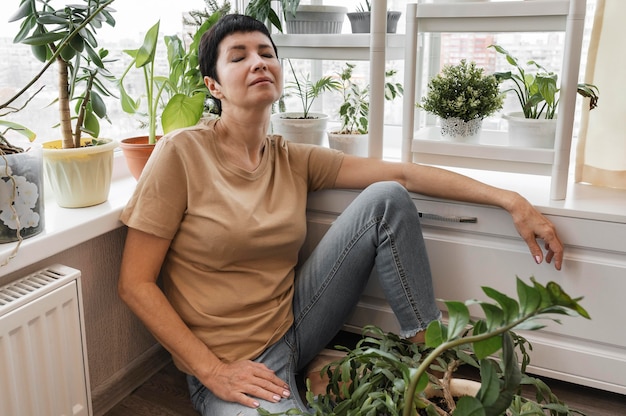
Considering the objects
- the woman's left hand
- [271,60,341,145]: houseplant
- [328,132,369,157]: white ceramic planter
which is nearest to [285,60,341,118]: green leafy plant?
[271,60,341,145]: houseplant

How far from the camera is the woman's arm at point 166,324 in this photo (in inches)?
52.2

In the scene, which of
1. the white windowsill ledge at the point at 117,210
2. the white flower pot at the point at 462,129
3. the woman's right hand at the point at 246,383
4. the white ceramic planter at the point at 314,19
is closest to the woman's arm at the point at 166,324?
the woman's right hand at the point at 246,383

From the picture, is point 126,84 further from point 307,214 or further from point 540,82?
point 540,82

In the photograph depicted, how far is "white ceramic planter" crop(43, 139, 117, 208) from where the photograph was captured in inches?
52.7

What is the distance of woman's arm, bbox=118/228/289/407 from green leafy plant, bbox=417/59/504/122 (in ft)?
2.75

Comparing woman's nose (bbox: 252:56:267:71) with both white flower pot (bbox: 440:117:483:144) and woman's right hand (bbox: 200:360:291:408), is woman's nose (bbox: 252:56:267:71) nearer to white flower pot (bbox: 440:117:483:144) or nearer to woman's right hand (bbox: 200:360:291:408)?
white flower pot (bbox: 440:117:483:144)

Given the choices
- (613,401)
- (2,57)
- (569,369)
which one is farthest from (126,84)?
(613,401)

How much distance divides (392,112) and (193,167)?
101cm

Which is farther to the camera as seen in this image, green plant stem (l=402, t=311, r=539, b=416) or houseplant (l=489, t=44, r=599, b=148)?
houseplant (l=489, t=44, r=599, b=148)

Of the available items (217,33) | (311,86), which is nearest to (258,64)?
(217,33)

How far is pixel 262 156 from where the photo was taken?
155cm

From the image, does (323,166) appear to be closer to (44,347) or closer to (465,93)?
(465,93)

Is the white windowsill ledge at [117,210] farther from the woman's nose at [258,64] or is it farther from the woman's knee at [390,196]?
the woman's nose at [258,64]

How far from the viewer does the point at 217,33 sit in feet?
4.84
